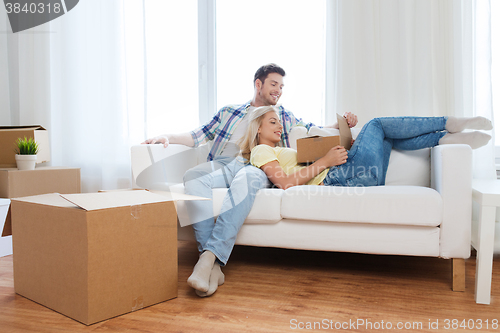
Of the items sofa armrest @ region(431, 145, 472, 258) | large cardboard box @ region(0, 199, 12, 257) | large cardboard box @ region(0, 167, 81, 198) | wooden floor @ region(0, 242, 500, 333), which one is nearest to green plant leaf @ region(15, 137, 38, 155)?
large cardboard box @ region(0, 167, 81, 198)

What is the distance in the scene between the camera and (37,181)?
2.18 m

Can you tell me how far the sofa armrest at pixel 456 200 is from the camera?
141 centimetres

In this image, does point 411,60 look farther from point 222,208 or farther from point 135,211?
point 135,211

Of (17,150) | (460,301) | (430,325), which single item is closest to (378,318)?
(430,325)

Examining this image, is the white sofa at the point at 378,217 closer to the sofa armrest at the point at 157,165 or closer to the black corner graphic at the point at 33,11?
the sofa armrest at the point at 157,165

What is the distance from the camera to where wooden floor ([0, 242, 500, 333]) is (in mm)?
1128

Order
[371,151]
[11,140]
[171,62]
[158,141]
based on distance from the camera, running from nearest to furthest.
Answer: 1. [371,151]
2. [158,141]
3. [11,140]
4. [171,62]

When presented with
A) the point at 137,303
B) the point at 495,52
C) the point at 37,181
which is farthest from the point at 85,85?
the point at 495,52

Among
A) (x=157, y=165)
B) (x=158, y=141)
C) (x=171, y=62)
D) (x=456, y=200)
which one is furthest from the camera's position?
(x=171, y=62)

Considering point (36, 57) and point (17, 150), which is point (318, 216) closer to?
point (17, 150)

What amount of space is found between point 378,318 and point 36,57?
9.87 ft

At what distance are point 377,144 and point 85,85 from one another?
87.7 inches

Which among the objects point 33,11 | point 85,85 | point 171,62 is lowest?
point 85,85

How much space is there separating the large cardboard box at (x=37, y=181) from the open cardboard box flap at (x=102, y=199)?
2.79 ft
